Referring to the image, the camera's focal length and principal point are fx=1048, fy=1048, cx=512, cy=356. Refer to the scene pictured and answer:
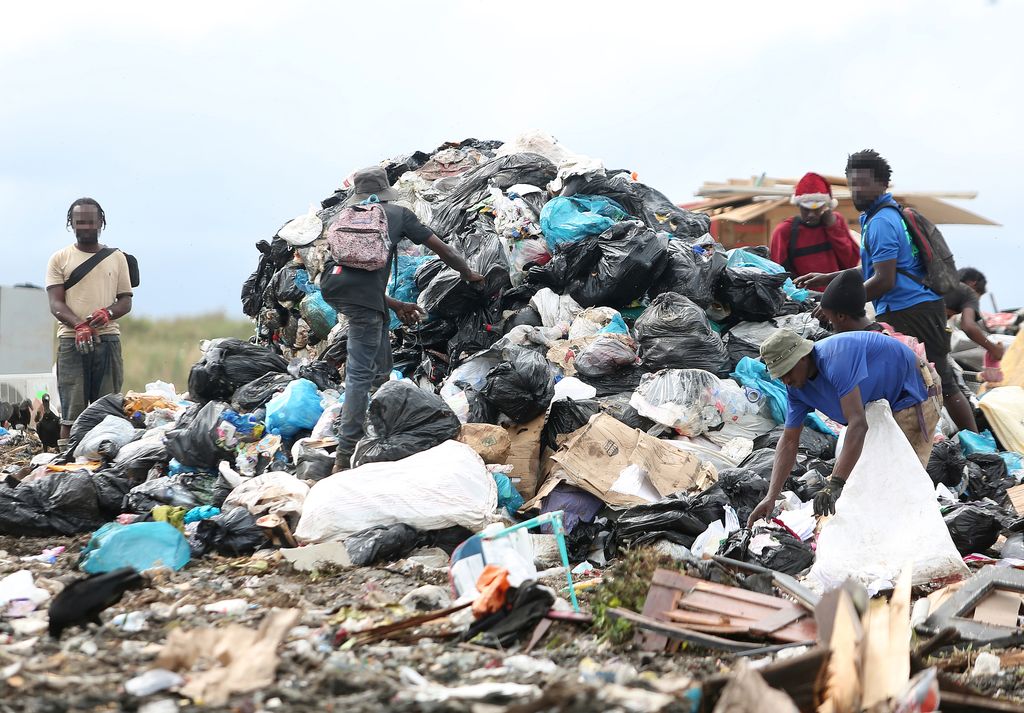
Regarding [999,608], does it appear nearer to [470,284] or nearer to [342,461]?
[342,461]

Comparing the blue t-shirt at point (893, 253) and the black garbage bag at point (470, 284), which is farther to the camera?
the black garbage bag at point (470, 284)

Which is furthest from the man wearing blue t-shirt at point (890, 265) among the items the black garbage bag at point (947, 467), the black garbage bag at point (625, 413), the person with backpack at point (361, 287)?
the person with backpack at point (361, 287)

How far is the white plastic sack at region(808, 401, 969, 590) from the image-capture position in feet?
12.7

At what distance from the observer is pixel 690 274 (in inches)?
269

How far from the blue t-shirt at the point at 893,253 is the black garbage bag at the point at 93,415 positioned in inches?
191

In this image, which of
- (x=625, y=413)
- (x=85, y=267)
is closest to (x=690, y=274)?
(x=625, y=413)

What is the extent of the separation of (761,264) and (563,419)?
7.29 ft

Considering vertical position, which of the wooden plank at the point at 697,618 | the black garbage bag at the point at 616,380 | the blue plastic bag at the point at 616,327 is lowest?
the wooden plank at the point at 697,618

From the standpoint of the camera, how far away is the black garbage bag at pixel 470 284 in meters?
6.98

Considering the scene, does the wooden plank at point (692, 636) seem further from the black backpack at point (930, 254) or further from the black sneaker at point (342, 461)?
the black backpack at point (930, 254)

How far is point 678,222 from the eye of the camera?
26.0ft

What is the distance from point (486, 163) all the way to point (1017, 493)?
15.7ft

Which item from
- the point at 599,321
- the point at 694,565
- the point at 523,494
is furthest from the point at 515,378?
the point at 694,565

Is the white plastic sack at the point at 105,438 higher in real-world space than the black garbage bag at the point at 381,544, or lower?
higher
